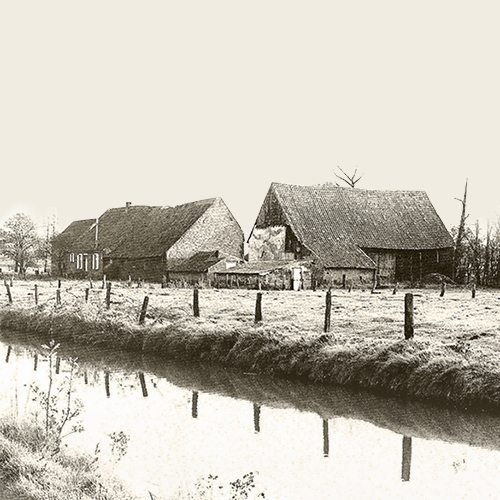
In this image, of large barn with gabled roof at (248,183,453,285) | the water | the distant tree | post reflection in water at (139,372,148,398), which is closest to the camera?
the water

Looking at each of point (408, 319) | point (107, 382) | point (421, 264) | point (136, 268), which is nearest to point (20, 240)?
point (136, 268)

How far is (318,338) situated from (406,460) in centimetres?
587

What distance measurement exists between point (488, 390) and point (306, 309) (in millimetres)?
10695

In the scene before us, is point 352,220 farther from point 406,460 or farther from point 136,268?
point 406,460

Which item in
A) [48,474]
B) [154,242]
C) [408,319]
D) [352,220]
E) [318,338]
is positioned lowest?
[48,474]

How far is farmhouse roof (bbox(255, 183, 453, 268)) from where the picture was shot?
4328cm

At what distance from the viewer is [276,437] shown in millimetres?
10281

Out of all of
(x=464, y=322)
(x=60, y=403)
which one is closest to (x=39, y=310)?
(x=60, y=403)

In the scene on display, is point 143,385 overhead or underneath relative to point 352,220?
underneath

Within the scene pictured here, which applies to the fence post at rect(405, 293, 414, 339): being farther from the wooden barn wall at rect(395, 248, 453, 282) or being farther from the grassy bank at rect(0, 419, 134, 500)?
the wooden barn wall at rect(395, 248, 453, 282)

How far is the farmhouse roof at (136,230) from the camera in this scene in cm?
4972

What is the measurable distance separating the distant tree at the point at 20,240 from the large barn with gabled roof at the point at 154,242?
593cm

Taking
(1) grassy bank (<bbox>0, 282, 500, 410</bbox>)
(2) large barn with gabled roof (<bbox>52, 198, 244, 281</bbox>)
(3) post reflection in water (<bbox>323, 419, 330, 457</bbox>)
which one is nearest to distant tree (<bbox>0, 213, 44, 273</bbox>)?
(2) large barn with gabled roof (<bbox>52, 198, 244, 281</bbox>)

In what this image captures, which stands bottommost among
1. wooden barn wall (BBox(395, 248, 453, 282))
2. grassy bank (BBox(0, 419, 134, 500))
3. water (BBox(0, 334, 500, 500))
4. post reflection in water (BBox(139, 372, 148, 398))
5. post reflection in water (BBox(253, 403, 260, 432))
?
post reflection in water (BBox(139, 372, 148, 398))
